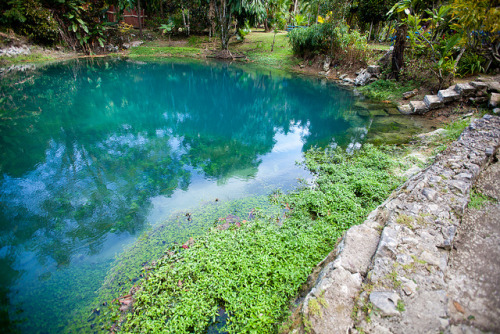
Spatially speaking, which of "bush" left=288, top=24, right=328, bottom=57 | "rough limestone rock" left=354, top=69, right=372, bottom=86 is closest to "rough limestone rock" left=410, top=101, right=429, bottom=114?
"rough limestone rock" left=354, top=69, right=372, bottom=86

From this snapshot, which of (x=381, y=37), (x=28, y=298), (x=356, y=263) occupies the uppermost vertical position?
(x=381, y=37)

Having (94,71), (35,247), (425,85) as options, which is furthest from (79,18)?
(425,85)

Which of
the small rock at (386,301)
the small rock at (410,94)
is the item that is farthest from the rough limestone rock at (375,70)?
the small rock at (386,301)

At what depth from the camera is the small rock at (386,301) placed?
237 centimetres

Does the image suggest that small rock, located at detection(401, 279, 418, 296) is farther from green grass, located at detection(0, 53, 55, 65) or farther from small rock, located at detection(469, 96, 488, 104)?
green grass, located at detection(0, 53, 55, 65)

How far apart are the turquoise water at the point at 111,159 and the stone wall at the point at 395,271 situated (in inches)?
117

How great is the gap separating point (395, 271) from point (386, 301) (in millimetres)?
445

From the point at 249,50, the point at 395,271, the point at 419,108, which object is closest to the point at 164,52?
the point at 249,50

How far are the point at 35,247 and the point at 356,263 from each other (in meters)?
5.39

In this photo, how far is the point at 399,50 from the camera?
14336mm

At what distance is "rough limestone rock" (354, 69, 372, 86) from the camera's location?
54.7 ft

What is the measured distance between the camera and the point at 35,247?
450 centimetres

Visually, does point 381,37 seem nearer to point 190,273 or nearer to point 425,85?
point 425,85

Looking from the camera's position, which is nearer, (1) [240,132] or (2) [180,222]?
(2) [180,222]
